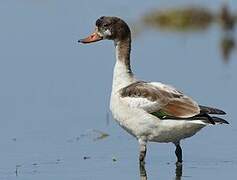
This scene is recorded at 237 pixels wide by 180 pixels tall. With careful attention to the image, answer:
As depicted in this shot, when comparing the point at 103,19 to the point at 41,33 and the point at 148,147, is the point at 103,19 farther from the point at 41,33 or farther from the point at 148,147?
the point at 41,33

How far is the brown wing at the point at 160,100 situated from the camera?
12000 millimetres

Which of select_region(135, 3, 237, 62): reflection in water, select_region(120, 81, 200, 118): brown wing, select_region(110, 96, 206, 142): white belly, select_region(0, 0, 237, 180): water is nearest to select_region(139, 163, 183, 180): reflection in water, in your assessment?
select_region(0, 0, 237, 180): water

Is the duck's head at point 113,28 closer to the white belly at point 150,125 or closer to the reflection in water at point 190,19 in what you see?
the white belly at point 150,125

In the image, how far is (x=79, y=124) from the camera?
14.2 meters

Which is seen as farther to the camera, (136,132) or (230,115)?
(230,115)

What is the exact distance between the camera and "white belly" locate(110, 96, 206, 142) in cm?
1197

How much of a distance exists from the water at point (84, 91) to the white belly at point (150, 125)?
0.33 metres

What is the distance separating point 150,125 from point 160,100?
0.27 metres

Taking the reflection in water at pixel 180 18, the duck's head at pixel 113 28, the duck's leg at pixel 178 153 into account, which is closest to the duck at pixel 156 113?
the duck's leg at pixel 178 153

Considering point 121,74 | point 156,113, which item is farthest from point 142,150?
point 121,74

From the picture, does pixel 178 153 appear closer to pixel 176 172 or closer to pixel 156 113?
pixel 176 172

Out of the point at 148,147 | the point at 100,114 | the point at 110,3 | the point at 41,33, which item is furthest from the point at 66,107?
the point at 110,3

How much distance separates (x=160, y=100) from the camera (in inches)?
480

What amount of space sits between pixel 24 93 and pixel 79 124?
1607 millimetres
